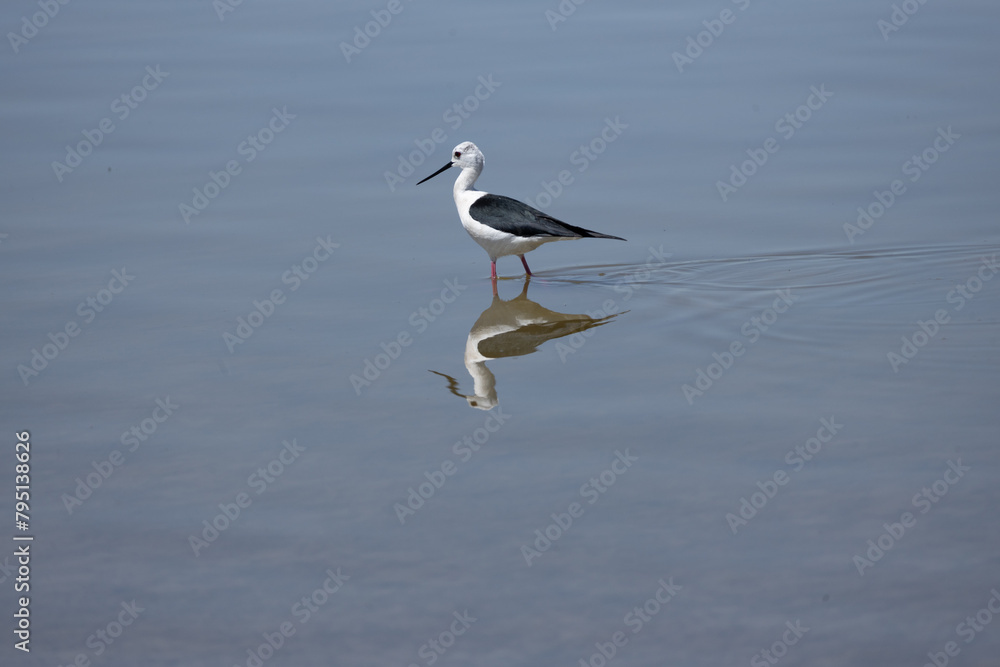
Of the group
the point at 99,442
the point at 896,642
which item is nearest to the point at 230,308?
the point at 99,442
